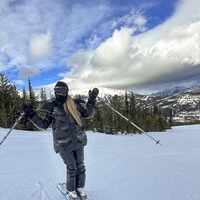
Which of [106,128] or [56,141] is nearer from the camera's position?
[56,141]

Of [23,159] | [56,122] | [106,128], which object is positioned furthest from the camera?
[106,128]

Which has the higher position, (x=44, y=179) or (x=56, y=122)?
(x=56, y=122)

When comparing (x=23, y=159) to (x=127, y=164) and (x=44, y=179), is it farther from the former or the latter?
(x=127, y=164)

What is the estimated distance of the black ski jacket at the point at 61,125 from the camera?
3.90m

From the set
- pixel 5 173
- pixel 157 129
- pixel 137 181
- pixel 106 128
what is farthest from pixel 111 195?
pixel 157 129

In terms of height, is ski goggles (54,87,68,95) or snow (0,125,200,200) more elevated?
ski goggles (54,87,68,95)

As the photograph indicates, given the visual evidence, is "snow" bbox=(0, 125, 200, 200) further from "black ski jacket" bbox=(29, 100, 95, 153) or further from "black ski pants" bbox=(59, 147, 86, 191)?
"black ski jacket" bbox=(29, 100, 95, 153)

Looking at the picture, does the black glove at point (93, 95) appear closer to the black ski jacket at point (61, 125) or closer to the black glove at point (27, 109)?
the black ski jacket at point (61, 125)

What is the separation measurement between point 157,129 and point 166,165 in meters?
51.3

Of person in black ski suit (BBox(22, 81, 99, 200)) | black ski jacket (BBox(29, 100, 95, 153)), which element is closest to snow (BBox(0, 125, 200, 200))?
person in black ski suit (BBox(22, 81, 99, 200))

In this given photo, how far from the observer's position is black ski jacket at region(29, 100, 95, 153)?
3.90 meters

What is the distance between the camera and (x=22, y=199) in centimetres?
405

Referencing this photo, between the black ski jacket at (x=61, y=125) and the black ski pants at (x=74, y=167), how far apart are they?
0.14m

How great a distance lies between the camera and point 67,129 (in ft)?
12.9
